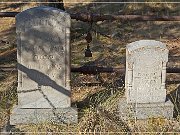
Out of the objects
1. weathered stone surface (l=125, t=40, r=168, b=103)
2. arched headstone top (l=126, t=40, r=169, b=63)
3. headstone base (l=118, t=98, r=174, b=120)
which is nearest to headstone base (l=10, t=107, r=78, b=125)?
headstone base (l=118, t=98, r=174, b=120)

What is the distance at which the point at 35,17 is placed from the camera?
595cm

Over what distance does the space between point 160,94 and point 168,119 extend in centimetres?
34

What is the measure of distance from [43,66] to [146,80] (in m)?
1.36

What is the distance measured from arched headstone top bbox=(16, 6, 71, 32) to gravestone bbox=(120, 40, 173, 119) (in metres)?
0.96

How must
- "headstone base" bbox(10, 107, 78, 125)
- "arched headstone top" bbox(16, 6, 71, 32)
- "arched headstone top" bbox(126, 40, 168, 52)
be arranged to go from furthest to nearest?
"headstone base" bbox(10, 107, 78, 125), "arched headstone top" bbox(126, 40, 168, 52), "arched headstone top" bbox(16, 6, 71, 32)

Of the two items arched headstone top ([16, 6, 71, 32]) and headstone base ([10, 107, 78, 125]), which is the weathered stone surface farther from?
arched headstone top ([16, 6, 71, 32])

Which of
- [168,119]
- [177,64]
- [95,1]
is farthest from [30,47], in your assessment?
[95,1]

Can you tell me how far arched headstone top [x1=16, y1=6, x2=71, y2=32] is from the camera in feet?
19.5

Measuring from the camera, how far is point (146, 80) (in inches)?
246

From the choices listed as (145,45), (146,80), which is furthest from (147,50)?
(146,80)

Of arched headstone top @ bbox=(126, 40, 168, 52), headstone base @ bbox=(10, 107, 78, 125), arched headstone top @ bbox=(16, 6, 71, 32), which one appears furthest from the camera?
headstone base @ bbox=(10, 107, 78, 125)

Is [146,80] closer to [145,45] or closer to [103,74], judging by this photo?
[145,45]

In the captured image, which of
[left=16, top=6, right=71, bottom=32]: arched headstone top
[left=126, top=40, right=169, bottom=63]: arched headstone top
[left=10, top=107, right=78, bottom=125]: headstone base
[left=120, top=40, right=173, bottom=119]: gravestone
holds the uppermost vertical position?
[left=16, top=6, right=71, bottom=32]: arched headstone top

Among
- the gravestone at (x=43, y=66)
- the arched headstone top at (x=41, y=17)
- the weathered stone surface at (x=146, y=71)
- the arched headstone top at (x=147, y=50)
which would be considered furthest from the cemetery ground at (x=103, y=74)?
the arched headstone top at (x=41, y=17)
